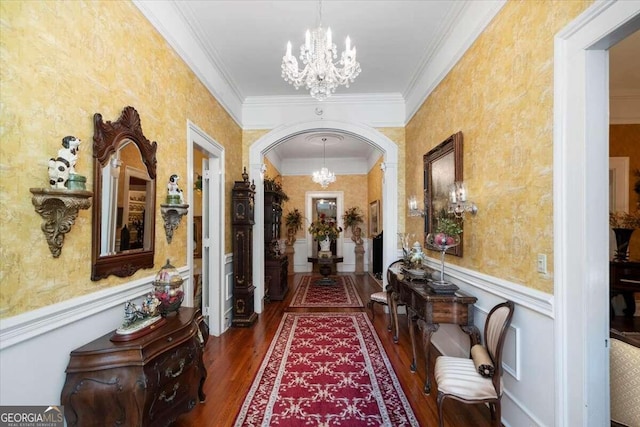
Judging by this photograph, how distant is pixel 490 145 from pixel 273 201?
465 centimetres

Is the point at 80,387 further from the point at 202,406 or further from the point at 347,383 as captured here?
the point at 347,383

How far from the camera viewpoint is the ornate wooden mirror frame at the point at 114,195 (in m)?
1.91

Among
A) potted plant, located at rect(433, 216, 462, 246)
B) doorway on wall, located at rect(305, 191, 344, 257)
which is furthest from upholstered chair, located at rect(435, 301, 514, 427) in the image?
doorway on wall, located at rect(305, 191, 344, 257)

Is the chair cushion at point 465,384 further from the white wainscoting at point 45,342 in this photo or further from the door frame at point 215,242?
the door frame at point 215,242

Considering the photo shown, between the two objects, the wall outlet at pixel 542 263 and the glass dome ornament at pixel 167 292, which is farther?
the glass dome ornament at pixel 167 292

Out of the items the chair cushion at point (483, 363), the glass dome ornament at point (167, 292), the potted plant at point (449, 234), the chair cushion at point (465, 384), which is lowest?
the chair cushion at point (465, 384)

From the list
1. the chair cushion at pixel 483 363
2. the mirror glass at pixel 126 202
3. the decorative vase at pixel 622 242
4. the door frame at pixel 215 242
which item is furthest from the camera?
the door frame at pixel 215 242

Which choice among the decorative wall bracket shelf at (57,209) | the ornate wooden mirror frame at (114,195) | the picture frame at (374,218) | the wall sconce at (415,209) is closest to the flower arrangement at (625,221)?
the wall sconce at (415,209)

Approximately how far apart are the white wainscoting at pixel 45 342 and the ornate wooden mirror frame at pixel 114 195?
208mm

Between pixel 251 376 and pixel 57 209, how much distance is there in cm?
242

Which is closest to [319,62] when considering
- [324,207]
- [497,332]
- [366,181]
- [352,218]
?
[497,332]

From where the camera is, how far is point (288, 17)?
125 inches

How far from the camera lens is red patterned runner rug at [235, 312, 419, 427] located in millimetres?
2436

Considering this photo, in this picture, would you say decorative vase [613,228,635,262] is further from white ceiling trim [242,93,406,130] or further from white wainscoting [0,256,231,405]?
white wainscoting [0,256,231,405]
